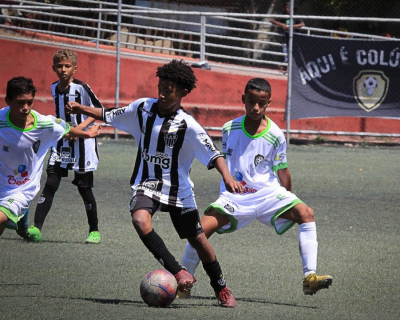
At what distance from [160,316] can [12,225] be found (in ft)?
5.09

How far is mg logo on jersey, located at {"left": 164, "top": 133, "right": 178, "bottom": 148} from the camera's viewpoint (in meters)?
5.71

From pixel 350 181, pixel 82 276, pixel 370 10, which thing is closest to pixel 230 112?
pixel 350 181

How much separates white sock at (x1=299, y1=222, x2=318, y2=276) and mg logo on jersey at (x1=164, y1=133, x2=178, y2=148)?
1171 millimetres

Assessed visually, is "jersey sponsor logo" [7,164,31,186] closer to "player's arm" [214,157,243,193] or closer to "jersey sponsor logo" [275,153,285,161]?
"player's arm" [214,157,243,193]

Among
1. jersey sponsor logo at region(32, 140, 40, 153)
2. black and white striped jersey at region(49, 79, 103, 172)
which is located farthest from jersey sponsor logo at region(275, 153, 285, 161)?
black and white striped jersey at region(49, 79, 103, 172)

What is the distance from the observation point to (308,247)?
235 inches

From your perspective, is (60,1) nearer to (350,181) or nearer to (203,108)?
(203,108)

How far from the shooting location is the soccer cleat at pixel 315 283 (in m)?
5.60

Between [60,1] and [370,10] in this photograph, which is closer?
[60,1]

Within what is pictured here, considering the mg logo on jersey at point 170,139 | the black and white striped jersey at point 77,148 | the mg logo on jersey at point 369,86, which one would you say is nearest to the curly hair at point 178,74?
the mg logo on jersey at point 170,139

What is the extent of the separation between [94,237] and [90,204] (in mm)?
432

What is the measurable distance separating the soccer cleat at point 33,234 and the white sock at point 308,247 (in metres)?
2.90

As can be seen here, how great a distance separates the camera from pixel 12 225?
611 centimetres

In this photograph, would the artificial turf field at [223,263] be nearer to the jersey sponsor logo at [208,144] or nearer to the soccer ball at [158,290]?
the soccer ball at [158,290]
